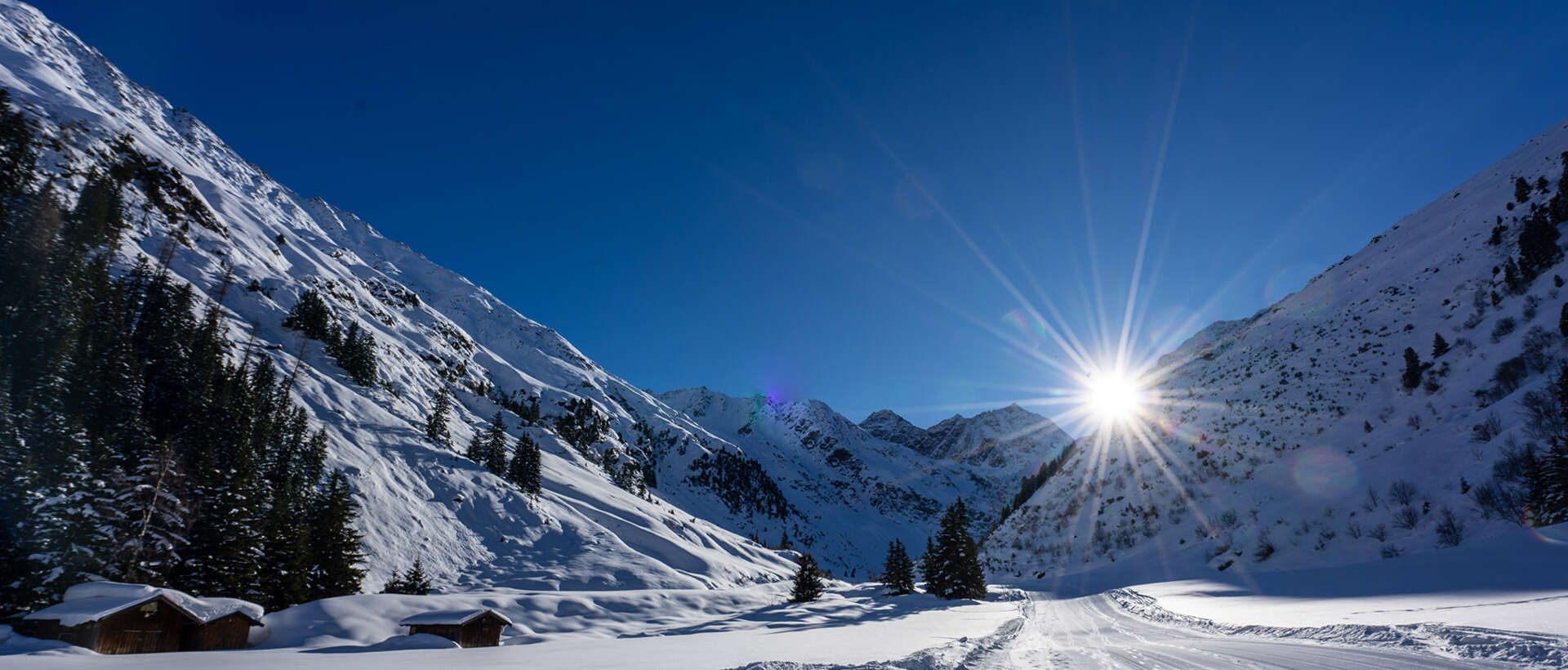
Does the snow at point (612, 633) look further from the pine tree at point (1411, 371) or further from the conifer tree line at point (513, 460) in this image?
the conifer tree line at point (513, 460)

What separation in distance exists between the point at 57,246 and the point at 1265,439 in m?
100

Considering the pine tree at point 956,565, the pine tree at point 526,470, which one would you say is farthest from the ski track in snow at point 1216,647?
the pine tree at point 526,470

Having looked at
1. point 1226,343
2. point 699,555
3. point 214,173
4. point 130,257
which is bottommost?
point 699,555

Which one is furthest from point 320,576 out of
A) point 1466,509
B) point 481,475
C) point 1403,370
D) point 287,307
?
point 287,307

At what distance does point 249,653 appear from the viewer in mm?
14312

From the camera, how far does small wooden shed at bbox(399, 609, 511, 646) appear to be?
24.8 metres

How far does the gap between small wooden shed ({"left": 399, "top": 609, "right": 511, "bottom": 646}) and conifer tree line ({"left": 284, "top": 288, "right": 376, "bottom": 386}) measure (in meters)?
74.7

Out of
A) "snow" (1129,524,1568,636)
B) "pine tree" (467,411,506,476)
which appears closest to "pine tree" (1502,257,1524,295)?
"snow" (1129,524,1568,636)

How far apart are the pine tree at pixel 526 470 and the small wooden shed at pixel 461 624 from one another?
51.4 m

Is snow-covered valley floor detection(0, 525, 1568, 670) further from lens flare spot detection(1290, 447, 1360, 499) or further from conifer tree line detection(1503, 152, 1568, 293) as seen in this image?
conifer tree line detection(1503, 152, 1568, 293)

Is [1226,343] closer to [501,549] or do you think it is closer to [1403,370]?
[1403,370]

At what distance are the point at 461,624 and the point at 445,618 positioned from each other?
75 centimetres

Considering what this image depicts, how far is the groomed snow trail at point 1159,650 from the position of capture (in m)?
9.12

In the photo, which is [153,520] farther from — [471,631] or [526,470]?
[526,470]
